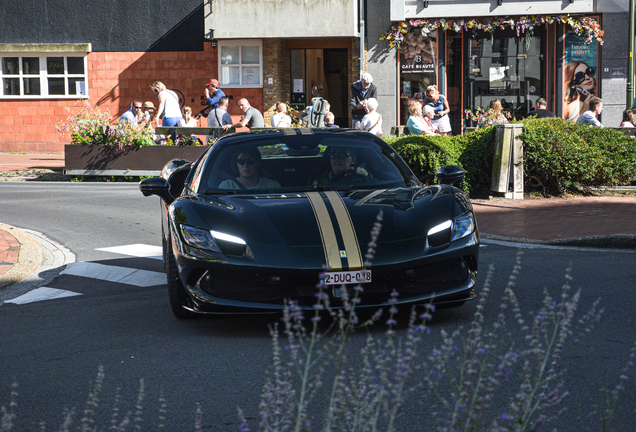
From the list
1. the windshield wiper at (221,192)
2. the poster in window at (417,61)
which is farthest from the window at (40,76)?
the windshield wiper at (221,192)

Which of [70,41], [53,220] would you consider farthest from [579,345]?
[70,41]

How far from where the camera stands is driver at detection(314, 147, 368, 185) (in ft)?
20.8

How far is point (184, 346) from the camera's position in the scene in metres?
5.11

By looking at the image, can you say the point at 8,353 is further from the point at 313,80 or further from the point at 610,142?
the point at 313,80

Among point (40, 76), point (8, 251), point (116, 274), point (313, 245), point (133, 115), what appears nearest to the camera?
point (313, 245)

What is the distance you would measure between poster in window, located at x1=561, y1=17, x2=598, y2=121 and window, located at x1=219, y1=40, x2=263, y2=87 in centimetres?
864

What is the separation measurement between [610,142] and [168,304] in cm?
885

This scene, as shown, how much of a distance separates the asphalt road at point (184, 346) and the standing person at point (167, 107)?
33.0 ft

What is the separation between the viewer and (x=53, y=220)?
11883 mm

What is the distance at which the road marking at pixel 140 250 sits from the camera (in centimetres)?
884

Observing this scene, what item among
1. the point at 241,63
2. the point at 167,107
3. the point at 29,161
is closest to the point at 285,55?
the point at 241,63

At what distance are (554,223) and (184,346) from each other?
634 cm

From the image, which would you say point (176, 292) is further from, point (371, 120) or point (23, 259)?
point (371, 120)

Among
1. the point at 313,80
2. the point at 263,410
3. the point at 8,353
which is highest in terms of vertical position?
the point at 313,80
